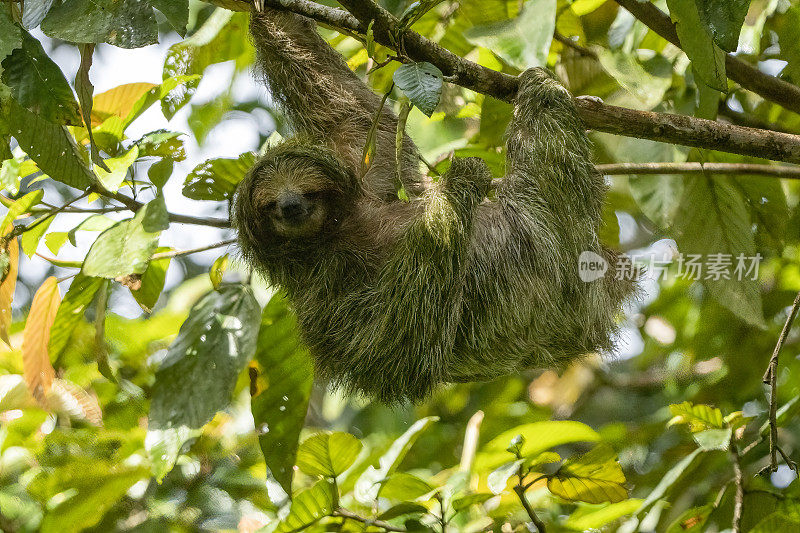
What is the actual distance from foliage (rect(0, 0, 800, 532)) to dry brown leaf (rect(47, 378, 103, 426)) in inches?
0.8

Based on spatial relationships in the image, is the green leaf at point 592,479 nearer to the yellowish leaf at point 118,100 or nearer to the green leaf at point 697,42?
the green leaf at point 697,42

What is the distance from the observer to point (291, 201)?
230 inches

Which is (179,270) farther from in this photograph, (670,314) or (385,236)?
(670,314)

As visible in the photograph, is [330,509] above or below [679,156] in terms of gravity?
below

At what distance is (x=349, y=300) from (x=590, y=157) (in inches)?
86.4

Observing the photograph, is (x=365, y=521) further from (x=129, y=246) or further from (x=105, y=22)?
(x=105, y=22)

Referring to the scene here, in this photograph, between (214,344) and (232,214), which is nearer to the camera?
(214,344)

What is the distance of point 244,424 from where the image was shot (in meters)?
7.32

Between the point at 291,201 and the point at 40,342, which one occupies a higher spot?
the point at 291,201

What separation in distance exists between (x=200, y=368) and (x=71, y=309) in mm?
996

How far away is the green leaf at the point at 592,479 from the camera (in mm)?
4613

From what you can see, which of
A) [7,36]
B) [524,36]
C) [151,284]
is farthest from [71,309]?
[524,36]

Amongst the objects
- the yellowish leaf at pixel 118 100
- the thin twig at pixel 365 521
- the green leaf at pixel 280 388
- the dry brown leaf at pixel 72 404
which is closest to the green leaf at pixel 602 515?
the thin twig at pixel 365 521

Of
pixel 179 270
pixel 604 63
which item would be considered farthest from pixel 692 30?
pixel 179 270
